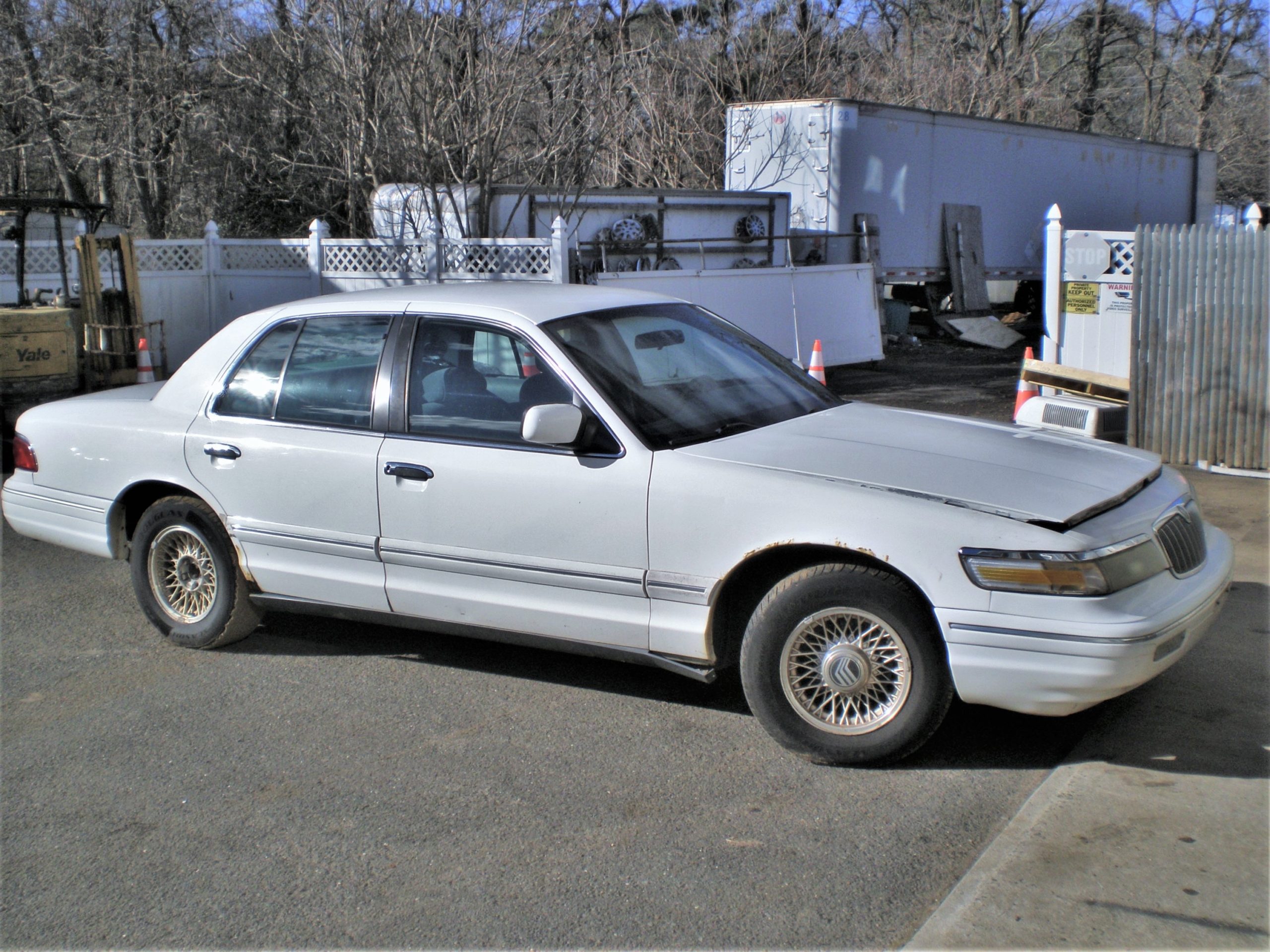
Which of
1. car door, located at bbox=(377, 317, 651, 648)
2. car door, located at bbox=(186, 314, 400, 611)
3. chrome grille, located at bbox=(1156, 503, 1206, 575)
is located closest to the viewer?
chrome grille, located at bbox=(1156, 503, 1206, 575)

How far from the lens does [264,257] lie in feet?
53.4

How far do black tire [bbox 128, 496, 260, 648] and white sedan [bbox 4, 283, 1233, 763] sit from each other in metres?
0.01

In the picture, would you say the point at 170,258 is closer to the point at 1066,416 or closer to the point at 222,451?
the point at 1066,416

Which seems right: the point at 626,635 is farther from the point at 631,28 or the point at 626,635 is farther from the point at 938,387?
the point at 631,28

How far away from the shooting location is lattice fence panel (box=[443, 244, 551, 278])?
1378 centimetres

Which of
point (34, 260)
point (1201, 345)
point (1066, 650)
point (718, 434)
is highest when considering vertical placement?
point (34, 260)

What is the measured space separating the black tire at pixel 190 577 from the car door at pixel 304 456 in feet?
0.50

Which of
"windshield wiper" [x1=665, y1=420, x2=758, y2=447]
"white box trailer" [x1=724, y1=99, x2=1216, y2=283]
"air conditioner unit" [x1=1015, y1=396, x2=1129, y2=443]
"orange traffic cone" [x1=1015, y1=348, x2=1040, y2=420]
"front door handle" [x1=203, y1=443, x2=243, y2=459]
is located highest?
"white box trailer" [x1=724, y1=99, x2=1216, y2=283]

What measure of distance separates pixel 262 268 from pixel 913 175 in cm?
1076

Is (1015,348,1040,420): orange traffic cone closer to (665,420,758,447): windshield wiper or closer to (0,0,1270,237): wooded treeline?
(665,420,758,447): windshield wiper

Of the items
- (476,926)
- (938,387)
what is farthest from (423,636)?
(938,387)

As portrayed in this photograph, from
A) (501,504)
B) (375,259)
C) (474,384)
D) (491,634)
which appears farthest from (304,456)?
(375,259)

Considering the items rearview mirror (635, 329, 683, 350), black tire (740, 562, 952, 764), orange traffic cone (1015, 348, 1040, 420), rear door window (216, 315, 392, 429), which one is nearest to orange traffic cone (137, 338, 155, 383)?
rear door window (216, 315, 392, 429)

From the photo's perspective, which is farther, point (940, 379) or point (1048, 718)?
point (940, 379)
